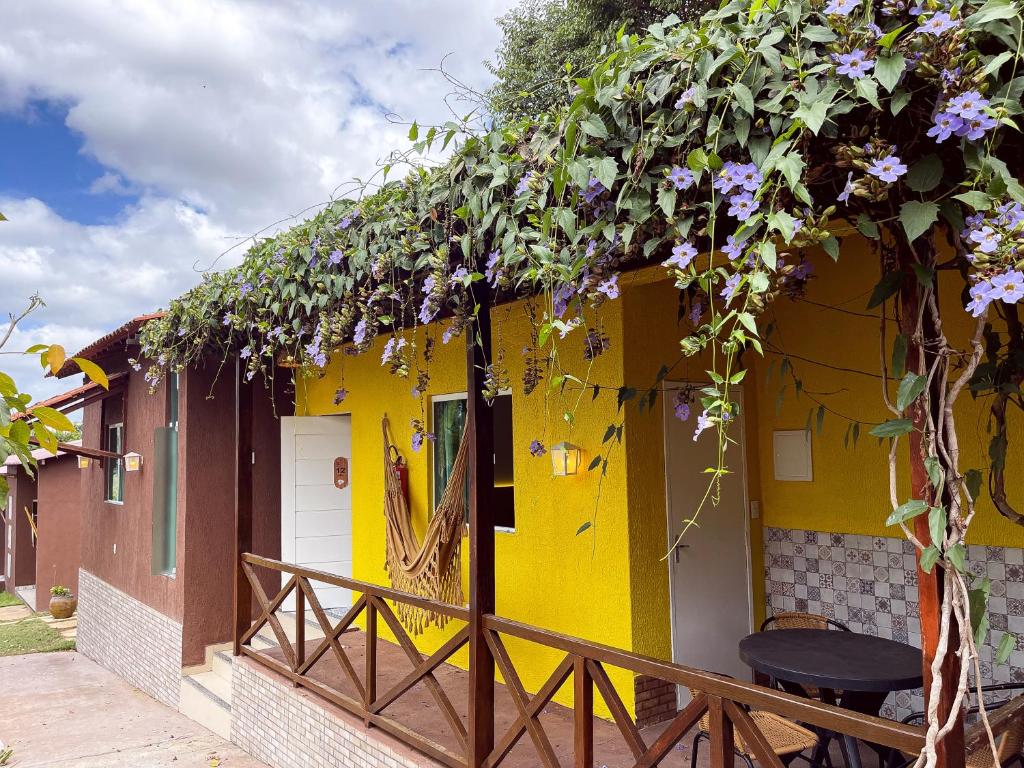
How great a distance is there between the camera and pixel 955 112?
1.40 metres

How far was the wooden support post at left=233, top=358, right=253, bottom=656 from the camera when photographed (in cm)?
512

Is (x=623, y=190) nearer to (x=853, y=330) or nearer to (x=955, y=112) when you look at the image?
(x=955, y=112)

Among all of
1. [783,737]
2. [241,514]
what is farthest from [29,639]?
[783,737]

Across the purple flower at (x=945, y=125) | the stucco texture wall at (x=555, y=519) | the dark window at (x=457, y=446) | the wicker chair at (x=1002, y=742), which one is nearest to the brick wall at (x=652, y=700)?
the stucco texture wall at (x=555, y=519)

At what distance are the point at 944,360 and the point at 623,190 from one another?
2.76 feet

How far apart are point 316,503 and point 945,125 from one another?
18.4 feet

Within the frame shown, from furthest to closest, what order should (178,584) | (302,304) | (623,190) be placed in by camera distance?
(178,584), (302,304), (623,190)

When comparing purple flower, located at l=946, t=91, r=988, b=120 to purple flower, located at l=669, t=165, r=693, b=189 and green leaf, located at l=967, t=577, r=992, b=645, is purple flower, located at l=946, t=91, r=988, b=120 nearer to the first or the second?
purple flower, located at l=669, t=165, r=693, b=189

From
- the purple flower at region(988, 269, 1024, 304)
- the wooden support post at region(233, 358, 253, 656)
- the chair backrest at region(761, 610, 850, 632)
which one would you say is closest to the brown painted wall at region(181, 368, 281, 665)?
the wooden support post at region(233, 358, 253, 656)

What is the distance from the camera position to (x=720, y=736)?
221 centimetres

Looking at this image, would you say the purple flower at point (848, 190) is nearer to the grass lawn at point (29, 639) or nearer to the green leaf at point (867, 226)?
the green leaf at point (867, 226)

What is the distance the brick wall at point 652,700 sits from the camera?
3.76 m

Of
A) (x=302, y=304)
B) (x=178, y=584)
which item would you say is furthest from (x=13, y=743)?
(x=302, y=304)

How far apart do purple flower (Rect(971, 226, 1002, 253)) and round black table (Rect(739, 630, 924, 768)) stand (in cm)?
182
